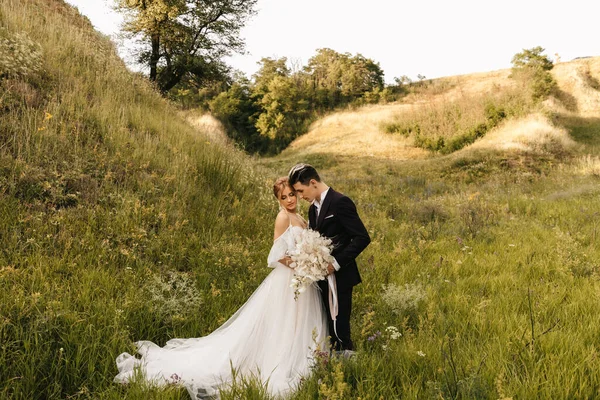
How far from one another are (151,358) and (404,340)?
2.29 meters

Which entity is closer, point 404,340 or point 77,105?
point 404,340

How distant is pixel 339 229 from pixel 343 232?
0.05 metres

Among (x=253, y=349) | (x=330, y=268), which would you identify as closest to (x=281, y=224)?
(x=330, y=268)

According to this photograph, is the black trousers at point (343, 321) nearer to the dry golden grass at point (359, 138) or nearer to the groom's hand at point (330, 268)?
the groom's hand at point (330, 268)

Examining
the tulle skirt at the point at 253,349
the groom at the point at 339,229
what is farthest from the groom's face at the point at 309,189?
the tulle skirt at the point at 253,349

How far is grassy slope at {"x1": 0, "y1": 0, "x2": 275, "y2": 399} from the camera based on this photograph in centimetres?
298

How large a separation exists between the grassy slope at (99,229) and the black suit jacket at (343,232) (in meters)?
1.56

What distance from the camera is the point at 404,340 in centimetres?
330

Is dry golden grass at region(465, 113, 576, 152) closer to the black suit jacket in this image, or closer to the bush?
the black suit jacket

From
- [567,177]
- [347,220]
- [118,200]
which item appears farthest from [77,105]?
[567,177]

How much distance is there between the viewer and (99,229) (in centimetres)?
453

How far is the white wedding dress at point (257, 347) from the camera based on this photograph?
2953mm

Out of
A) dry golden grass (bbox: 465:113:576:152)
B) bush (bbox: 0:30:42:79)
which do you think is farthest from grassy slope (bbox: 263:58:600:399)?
bush (bbox: 0:30:42:79)

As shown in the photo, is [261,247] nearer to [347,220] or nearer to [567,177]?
[347,220]
